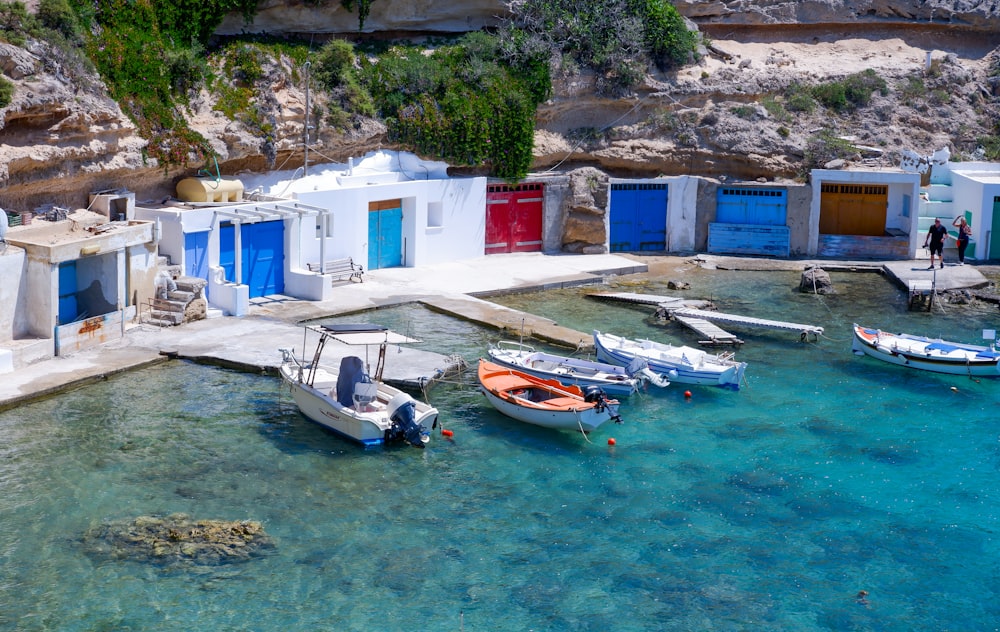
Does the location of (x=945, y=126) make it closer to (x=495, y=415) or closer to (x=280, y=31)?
(x=280, y=31)

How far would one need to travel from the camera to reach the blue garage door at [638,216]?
126 feet

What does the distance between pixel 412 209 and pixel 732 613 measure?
2050 cm

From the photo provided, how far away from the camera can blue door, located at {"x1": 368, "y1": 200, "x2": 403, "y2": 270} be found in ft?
110

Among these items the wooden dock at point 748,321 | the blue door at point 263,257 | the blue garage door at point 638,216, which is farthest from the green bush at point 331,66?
the wooden dock at point 748,321

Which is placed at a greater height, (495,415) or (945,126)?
(945,126)

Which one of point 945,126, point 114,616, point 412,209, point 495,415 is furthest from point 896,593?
point 945,126

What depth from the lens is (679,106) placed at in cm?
3947

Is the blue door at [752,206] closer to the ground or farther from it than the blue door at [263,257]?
farther from it

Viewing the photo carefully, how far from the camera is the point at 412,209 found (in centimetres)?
3419

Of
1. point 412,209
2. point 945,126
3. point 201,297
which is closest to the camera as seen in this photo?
point 201,297

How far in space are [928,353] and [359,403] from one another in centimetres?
1330

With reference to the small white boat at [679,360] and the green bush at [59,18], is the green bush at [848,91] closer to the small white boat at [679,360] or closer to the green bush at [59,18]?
the small white boat at [679,360]

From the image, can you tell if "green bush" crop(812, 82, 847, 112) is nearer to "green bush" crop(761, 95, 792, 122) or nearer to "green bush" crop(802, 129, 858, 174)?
"green bush" crop(761, 95, 792, 122)

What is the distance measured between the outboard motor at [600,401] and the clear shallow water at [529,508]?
53 centimetres
